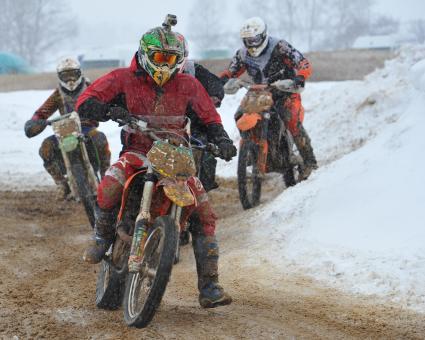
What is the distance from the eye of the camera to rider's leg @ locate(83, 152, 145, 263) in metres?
5.07

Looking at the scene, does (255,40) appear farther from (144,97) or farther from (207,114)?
(144,97)

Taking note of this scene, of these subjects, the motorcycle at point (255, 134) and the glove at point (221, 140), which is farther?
the motorcycle at point (255, 134)

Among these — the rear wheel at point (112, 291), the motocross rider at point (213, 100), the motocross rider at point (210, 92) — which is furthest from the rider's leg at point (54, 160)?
the rear wheel at point (112, 291)

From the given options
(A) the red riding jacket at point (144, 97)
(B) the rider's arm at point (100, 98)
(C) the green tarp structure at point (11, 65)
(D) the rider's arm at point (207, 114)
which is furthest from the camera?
(C) the green tarp structure at point (11, 65)

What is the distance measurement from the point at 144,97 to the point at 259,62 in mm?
4654

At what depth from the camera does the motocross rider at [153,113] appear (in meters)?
5.02

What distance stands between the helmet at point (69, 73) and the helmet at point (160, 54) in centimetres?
424

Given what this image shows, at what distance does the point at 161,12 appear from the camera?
132875mm

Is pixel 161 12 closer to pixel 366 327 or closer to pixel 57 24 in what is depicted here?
pixel 57 24

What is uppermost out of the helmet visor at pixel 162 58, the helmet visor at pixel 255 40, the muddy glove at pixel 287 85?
the helmet visor at pixel 162 58

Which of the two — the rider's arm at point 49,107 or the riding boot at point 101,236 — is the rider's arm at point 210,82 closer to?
the rider's arm at point 49,107

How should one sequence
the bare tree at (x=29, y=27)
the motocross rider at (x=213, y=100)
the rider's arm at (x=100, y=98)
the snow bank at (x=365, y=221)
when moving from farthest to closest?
the bare tree at (x=29, y=27) → the motocross rider at (x=213, y=100) → the snow bank at (x=365, y=221) → the rider's arm at (x=100, y=98)

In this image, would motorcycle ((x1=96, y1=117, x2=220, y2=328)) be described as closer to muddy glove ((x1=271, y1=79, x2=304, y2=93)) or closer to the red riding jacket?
the red riding jacket

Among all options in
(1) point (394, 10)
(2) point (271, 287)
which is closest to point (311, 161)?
(2) point (271, 287)
